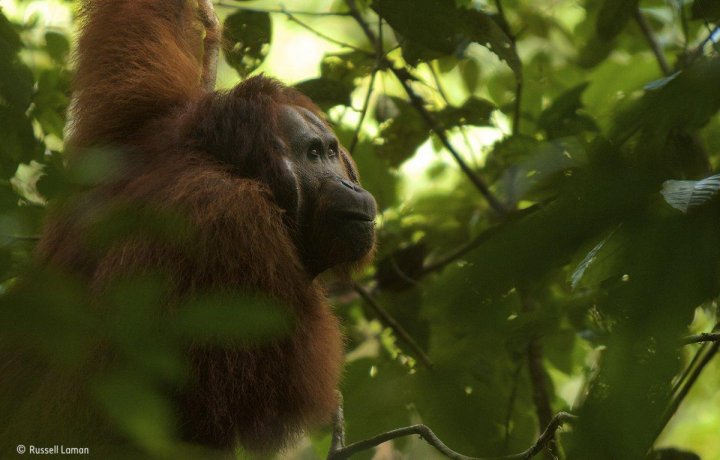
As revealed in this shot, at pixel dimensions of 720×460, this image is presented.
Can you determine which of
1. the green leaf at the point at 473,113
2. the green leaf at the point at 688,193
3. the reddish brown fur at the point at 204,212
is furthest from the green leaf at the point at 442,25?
the green leaf at the point at 688,193

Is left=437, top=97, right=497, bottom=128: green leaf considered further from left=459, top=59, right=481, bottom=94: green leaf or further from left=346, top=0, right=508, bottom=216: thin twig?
left=459, top=59, right=481, bottom=94: green leaf

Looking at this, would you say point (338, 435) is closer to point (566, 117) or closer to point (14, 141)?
point (14, 141)

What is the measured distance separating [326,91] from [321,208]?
94cm

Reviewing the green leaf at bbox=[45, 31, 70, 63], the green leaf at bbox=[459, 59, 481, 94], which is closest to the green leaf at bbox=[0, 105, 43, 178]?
the green leaf at bbox=[45, 31, 70, 63]

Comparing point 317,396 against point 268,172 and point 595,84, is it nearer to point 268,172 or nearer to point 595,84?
point 268,172

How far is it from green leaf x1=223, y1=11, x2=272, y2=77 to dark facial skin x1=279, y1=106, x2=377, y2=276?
85 centimetres

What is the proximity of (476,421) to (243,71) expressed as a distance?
2744 millimetres

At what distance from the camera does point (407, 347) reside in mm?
4020

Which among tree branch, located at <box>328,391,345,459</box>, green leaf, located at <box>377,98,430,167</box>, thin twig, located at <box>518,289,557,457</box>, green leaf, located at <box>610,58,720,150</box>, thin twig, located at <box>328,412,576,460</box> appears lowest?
thin twig, located at <box>518,289,557,457</box>

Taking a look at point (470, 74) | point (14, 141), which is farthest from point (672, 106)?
point (470, 74)

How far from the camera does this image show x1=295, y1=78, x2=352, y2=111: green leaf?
378 cm

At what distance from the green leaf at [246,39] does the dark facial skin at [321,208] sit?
0.85 meters

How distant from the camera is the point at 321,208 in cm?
307

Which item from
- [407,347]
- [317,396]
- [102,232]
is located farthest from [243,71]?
[102,232]
